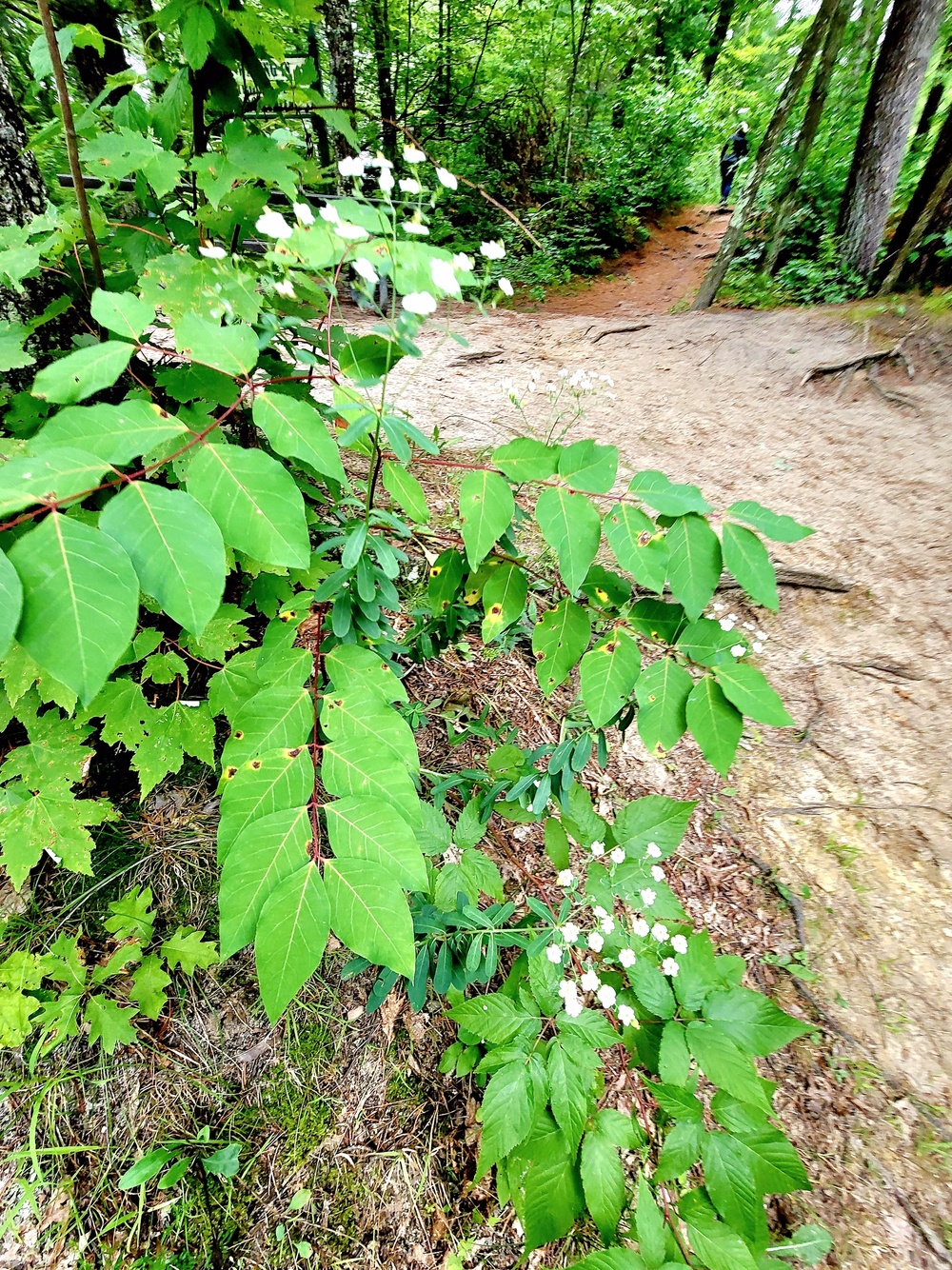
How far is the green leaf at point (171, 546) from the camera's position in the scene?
0.66 m

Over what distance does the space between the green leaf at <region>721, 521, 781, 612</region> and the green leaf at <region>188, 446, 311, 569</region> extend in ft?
2.19

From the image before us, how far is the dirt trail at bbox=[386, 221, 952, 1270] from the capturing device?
1706 millimetres

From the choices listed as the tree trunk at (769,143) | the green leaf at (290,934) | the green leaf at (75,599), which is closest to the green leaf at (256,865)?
the green leaf at (290,934)

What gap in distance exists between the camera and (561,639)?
3.52ft

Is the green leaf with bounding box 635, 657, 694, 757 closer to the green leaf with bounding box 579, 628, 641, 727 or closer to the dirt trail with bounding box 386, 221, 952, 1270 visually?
the green leaf with bounding box 579, 628, 641, 727

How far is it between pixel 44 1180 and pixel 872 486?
16.5 ft

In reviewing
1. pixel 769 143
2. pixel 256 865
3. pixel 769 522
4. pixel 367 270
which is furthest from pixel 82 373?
pixel 769 143

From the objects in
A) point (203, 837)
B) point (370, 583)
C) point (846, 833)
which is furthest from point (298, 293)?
point (846, 833)

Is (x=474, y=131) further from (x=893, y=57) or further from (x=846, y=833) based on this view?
(x=846, y=833)

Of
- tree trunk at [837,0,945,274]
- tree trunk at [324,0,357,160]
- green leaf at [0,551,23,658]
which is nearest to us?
green leaf at [0,551,23,658]

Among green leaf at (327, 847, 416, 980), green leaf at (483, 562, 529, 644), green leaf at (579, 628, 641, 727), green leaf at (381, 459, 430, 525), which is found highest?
green leaf at (381, 459, 430, 525)

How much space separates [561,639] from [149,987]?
1396 millimetres

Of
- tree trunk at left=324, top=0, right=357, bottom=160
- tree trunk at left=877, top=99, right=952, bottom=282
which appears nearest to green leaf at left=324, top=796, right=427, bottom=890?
tree trunk at left=324, top=0, right=357, bottom=160

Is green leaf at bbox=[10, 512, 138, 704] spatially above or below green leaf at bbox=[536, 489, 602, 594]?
above
